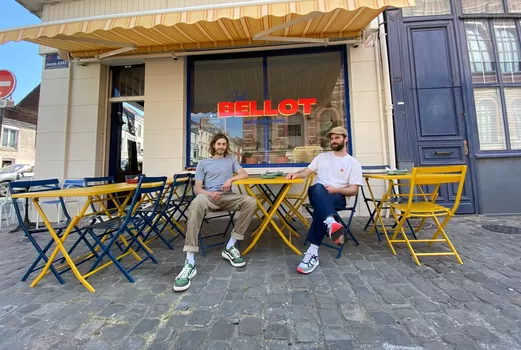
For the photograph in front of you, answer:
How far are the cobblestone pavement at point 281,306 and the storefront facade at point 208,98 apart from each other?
249 cm

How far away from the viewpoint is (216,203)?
2.49 meters

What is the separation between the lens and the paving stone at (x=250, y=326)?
136 centimetres

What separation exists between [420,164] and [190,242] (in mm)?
4271

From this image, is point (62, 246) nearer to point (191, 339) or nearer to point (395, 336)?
point (191, 339)

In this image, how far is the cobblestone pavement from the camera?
4.25ft

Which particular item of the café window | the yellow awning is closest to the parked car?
the yellow awning

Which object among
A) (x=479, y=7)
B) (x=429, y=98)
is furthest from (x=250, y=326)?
(x=479, y=7)

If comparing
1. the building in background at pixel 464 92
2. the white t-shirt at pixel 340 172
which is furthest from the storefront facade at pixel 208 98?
the white t-shirt at pixel 340 172

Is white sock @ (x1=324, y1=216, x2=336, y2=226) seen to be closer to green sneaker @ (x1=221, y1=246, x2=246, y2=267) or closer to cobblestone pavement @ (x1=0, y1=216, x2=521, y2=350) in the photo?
cobblestone pavement @ (x1=0, y1=216, x2=521, y2=350)

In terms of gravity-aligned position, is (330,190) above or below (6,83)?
below

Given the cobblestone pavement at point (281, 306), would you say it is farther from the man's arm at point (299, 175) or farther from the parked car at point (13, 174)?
the parked car at point (13, 174)

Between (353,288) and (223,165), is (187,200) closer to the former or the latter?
(223,165)

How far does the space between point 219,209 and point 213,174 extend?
0.43 meters

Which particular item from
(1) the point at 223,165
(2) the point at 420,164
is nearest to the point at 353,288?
(1) the point at 223,165
